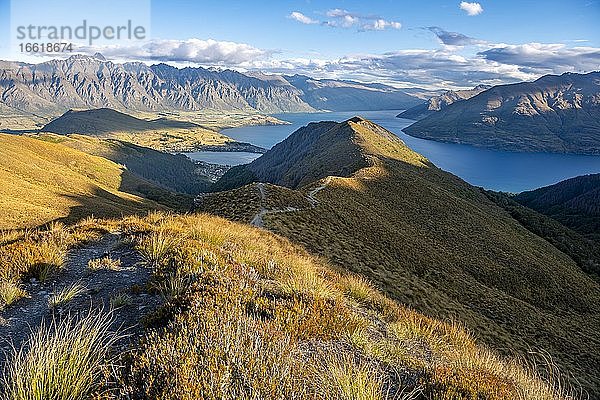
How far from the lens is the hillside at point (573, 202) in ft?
432

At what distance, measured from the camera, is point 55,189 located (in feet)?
249

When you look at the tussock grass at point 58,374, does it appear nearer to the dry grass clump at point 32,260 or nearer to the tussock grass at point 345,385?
the tussock grass at point 345,385

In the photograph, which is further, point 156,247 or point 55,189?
point 55,189

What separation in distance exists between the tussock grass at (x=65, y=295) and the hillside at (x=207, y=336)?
30 mm

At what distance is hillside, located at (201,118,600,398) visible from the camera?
19.7 m

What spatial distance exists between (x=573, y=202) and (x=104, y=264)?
18774cm

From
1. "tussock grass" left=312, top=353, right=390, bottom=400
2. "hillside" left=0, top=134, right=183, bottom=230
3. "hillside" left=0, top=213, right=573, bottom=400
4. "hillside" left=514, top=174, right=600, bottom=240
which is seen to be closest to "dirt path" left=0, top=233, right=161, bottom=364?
"hillside" left=0, top=213, right=573, bottom=400

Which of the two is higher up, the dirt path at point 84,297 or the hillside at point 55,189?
the dirt path at point 84,297

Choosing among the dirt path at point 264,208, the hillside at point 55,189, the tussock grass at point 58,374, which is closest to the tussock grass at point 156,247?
the tussock grass at point 58,374

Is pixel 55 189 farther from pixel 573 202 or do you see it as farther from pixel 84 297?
pixel 573 202

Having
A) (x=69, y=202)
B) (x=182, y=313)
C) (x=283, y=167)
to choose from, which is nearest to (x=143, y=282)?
(x=182, y=313)

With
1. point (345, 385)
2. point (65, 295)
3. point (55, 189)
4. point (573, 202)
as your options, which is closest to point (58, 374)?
point (345, 385)

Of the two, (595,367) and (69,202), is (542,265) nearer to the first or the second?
(595,367)

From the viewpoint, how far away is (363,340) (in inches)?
259
